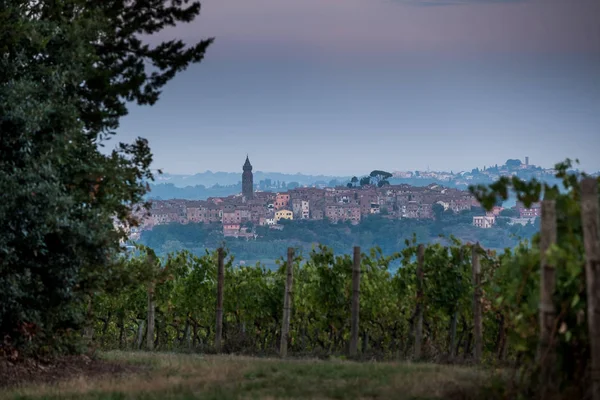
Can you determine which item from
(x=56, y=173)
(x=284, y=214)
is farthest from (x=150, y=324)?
(x=284, y=214)

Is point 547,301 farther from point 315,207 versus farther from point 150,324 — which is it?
point 315,207

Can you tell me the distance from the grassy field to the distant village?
140 metres

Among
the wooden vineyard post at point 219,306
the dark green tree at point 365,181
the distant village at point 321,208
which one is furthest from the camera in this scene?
the dark green tree at point 365,181

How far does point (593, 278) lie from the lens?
754 cm

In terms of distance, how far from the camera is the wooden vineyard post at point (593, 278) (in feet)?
24.7

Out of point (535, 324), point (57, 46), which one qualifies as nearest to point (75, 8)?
point (57, 46)

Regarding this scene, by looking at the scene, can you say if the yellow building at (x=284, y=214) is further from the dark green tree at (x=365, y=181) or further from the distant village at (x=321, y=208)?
the dark green tree at (x=365, y=181)

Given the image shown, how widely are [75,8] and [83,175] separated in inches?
126

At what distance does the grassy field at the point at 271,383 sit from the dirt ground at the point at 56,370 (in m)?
0.45

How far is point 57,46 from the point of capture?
13930mm

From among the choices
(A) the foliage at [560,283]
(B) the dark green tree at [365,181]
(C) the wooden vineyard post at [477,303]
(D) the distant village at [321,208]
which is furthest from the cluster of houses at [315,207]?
(A) the foliage at [560,283]

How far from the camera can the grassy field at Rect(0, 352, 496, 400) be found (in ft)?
32.5

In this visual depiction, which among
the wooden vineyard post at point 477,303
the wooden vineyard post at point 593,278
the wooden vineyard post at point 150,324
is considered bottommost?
the wooden vineyard post at point 150,324

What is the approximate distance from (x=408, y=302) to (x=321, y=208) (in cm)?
14551
